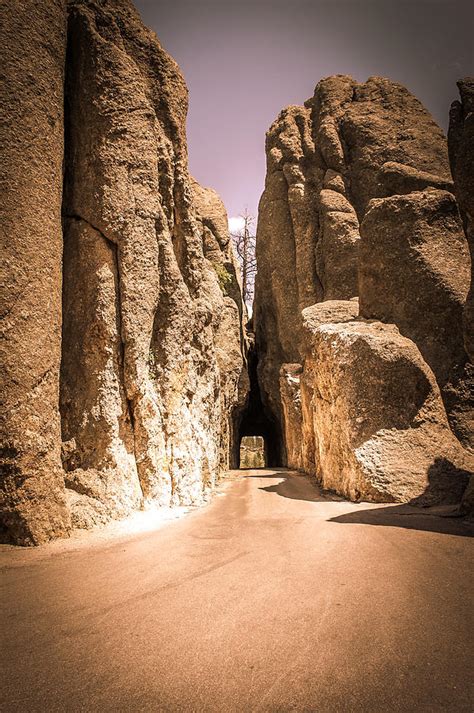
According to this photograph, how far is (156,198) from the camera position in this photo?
19.6ft

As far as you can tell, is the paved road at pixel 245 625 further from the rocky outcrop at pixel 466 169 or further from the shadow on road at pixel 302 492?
the shadow on road at pixel 302 492

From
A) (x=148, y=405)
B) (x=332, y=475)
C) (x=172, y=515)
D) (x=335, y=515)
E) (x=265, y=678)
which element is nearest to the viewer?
(x=265, y=678)

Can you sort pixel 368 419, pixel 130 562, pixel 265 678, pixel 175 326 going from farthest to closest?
pixel 175 326, pixel 368 419, pixel 130 562, pixel 265 678

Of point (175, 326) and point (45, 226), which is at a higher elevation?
point (45, 226)

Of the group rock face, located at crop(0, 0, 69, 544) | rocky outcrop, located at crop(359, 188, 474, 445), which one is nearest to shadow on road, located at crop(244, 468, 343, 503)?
rocky outcrop, located at crop(359, 188, 474, 445)

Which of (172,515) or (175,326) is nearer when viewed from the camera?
(172,515)

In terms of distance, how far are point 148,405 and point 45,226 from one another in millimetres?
2443

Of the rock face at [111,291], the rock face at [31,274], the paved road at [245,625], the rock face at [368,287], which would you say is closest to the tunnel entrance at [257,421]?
the rock face at [368,287]

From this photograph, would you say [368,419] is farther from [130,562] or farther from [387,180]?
[387,180]

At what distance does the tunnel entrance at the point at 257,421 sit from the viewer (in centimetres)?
1975

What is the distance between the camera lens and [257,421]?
23406mm

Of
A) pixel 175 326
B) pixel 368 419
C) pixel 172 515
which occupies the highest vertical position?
pixel 175 326

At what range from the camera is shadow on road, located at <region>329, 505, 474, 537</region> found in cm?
329

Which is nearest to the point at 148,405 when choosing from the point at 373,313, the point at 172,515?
the point at 172,515
